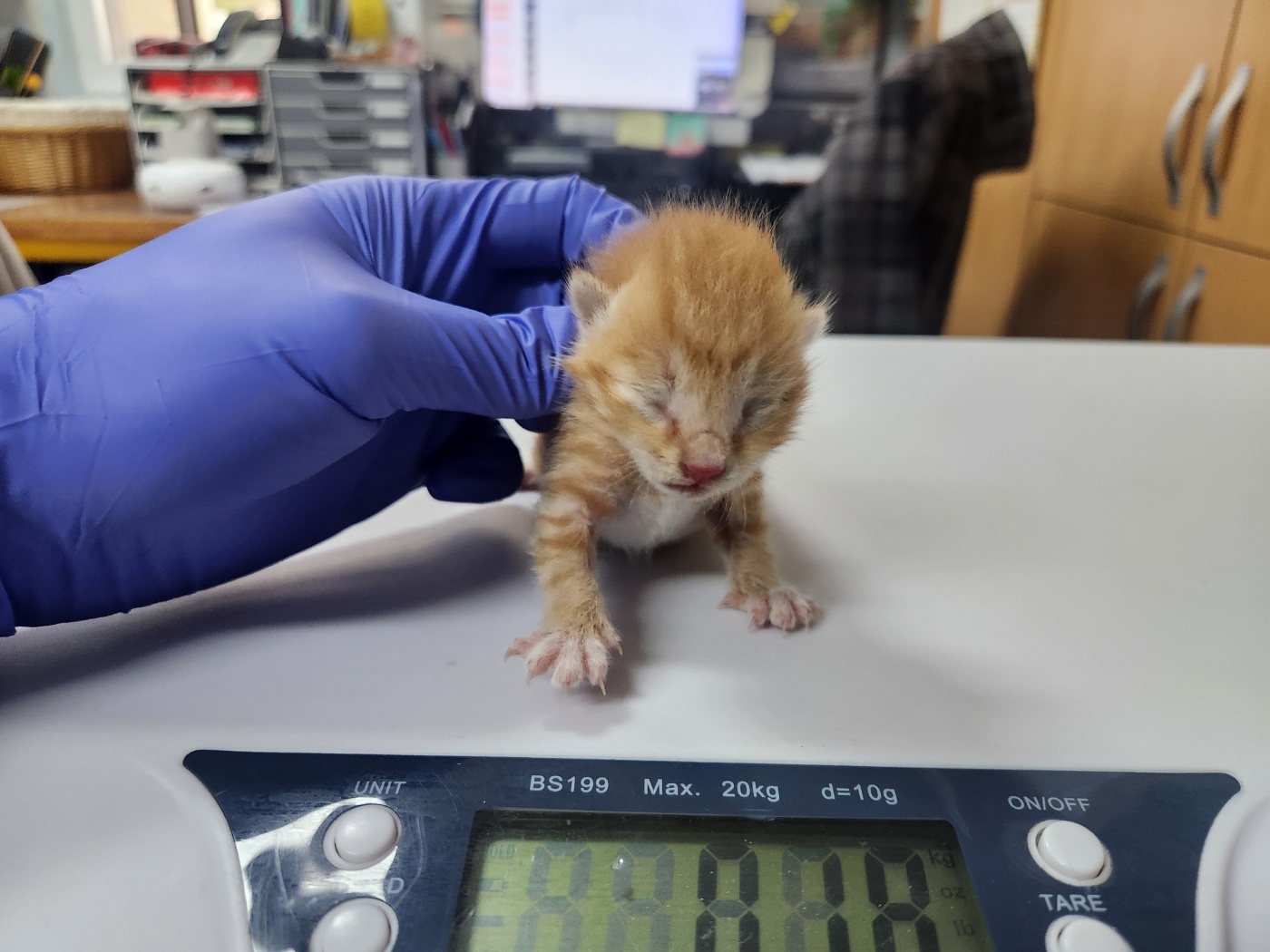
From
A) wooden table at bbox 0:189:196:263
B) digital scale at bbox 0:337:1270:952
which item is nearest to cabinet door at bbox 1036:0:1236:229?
digital scale at bbox 0:337:1270:952

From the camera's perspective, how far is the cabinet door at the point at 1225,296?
1376 millimetres

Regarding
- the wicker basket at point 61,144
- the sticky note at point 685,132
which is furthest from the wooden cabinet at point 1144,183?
the wicker basket at point 61,144

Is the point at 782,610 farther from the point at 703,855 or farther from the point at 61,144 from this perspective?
the point at 61,144

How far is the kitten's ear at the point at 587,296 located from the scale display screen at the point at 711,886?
0.39m

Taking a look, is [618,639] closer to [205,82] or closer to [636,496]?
[636,496]

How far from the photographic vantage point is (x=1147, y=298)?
1.64 m

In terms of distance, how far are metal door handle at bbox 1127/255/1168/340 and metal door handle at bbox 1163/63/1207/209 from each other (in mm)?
118

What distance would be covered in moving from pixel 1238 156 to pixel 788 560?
128 centimetres

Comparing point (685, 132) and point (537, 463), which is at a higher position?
point (685, 132)

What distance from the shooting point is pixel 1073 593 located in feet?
2.02

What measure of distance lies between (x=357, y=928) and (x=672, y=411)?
1.25 ft

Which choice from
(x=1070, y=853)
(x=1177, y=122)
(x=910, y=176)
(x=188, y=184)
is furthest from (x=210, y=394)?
(x=1177, y=122)

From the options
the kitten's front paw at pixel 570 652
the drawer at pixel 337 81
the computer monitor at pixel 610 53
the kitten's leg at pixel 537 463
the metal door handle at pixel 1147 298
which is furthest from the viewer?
the computer monitor at pixel 610 53

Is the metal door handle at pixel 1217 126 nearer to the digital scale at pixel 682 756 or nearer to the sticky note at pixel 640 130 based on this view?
the digital scale at pixel 682 756
